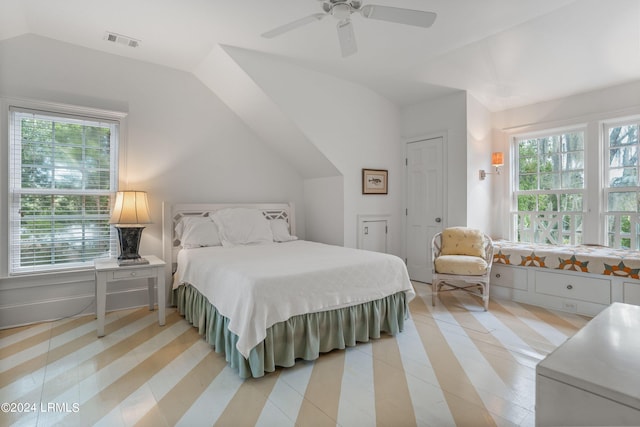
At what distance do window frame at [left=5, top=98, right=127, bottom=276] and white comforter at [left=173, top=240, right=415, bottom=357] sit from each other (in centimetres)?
106

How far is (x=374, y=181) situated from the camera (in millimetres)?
4730

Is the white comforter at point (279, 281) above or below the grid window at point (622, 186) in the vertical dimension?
below

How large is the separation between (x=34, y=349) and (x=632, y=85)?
6.07m

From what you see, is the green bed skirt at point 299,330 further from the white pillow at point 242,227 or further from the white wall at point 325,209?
the white wall at point 325,209

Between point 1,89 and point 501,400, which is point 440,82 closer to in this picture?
point 501,400

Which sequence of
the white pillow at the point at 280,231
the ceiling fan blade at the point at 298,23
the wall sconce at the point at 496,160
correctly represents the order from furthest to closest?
1. the wall sconce at the point at 496,160
2. the white pillow at the point at 280,231
3. the ceiling fan blade at the point at 298,23

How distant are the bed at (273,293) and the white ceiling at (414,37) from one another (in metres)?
1.77

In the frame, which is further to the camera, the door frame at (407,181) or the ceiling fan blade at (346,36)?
the door frame at (407,181)

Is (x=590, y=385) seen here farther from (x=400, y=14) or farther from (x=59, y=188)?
(x=59, y=188)

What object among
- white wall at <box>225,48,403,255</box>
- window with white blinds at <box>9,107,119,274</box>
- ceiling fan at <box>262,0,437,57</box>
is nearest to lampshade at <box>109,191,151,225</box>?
window with white blinds at <box>9,107,119,274</box>

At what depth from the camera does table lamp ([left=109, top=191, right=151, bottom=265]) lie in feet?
10.4

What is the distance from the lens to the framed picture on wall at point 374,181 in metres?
4.61

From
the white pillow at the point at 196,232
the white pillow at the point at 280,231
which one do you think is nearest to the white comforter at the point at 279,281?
the white pillow at the point at 196,232

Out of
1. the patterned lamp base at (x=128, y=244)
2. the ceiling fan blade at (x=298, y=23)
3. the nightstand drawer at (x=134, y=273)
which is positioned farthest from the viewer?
the patterned lamp base at (x=128, y=244)
